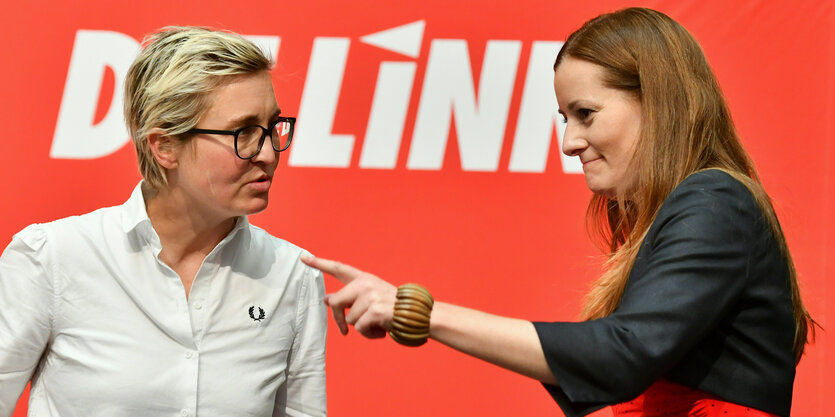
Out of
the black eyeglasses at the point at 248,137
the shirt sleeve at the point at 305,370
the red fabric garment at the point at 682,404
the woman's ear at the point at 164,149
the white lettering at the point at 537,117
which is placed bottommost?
the shirt sleeve at the point at 305,370

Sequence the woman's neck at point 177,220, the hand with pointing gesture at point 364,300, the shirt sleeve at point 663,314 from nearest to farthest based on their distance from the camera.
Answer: the shirt sleeve at point 663,314 → the hand with pointing gesture at point 364,300 → the woman's neck at point 177,220

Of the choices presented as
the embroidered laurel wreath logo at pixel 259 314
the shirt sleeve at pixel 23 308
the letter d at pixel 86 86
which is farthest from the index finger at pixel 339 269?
the letter d at pixel 86 86

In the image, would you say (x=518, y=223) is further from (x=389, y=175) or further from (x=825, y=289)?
(x=825, y=289)

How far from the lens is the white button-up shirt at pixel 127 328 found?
1.67 meters

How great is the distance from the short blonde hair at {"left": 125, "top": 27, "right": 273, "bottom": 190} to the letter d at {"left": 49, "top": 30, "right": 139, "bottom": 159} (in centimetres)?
113

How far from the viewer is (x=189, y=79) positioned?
1.69m

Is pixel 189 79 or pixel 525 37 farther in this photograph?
pixel 525 37

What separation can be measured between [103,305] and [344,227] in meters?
1.22

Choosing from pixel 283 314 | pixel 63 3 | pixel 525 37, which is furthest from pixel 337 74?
pixel 283 314

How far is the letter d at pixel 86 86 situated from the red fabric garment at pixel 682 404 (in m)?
2.04

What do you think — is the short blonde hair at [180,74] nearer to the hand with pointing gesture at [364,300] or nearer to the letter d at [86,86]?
the hand with pointing gesture at [364,300]

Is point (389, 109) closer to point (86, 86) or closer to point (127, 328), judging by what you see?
point (86, 86)

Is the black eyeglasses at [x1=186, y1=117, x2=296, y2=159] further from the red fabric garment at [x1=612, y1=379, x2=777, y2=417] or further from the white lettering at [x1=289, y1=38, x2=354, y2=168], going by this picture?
the white lettering at [x1=289, y1=38, x2=354, y2=168]

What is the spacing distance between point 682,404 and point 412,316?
45 centimetres
